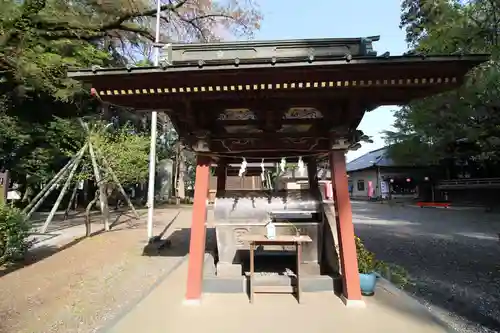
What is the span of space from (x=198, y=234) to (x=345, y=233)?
2.32m

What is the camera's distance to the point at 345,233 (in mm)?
5191

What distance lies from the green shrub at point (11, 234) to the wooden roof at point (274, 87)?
181 inches

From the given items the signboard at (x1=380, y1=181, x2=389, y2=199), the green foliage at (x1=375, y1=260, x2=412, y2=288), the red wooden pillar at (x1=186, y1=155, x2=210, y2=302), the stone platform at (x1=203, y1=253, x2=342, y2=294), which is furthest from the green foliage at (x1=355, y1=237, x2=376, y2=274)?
the signboard at (x1=380, y1=181, x2=389, y2=199)

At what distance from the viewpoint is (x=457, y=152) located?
22.8 metres

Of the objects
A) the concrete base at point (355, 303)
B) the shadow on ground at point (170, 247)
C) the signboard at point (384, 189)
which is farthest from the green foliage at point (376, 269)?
the signboard at point (384, 189)

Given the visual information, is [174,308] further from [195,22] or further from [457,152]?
[457,152]

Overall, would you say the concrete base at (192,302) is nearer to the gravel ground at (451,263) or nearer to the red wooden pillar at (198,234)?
the red wooden pillar at (198,234)

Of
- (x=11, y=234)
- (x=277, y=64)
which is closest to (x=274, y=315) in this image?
(x=277, y=64)

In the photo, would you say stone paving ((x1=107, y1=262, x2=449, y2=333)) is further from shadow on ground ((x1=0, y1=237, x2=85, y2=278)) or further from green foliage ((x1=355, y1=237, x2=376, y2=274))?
shadow on ground ((x1=0, y1=237, x2=85, y2=278))

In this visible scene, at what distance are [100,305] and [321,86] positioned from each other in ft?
15.6

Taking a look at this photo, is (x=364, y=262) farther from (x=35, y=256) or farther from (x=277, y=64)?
(x=35, y=256)

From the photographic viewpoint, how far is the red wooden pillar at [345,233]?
16.4 ft

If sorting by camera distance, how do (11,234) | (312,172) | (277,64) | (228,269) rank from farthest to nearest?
(312,172), (11,234), (228,269), (277,64)

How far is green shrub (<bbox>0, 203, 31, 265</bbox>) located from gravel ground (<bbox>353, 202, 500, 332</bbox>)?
8432 millimetres
